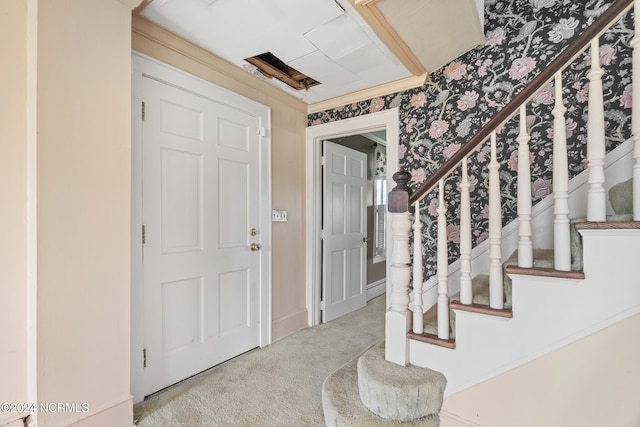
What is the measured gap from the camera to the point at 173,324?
1869 millimetres

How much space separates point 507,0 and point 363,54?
3.43ft

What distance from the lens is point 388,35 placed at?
1.81 meters

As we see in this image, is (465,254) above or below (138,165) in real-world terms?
below

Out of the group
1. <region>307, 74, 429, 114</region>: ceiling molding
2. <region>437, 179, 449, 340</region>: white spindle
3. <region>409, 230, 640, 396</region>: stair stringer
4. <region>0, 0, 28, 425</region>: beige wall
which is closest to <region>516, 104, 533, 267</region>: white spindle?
<region>409, 230, 640, 396</region>: stair stringer

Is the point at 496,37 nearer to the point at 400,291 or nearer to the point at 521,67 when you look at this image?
the point at 521,67

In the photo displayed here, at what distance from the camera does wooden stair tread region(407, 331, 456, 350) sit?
4.73ft

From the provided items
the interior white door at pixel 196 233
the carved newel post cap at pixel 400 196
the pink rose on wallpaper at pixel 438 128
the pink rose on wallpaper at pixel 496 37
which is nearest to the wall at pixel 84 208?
the interior white door at pixel 196 233

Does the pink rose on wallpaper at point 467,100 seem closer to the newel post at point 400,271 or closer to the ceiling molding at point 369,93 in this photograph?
the ceiling molding at point 369,93

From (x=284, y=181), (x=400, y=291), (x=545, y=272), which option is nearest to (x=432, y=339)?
(x=400, y=291)

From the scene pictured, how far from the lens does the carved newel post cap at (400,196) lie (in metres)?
1.53

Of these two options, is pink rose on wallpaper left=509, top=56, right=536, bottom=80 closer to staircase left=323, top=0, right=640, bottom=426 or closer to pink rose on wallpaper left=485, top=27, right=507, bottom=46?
pink rose on wallpaper left=485, top=27, right=507, bottom=46

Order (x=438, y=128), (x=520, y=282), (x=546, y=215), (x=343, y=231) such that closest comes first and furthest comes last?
1. (x=520, y=282)
2. (x=546, y=215)
3. (x=438, y=128)
4. (x=343, y=231)

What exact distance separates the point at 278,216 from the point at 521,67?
2.12 meters

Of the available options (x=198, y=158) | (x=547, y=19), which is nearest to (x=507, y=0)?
(x=547, y=19)
